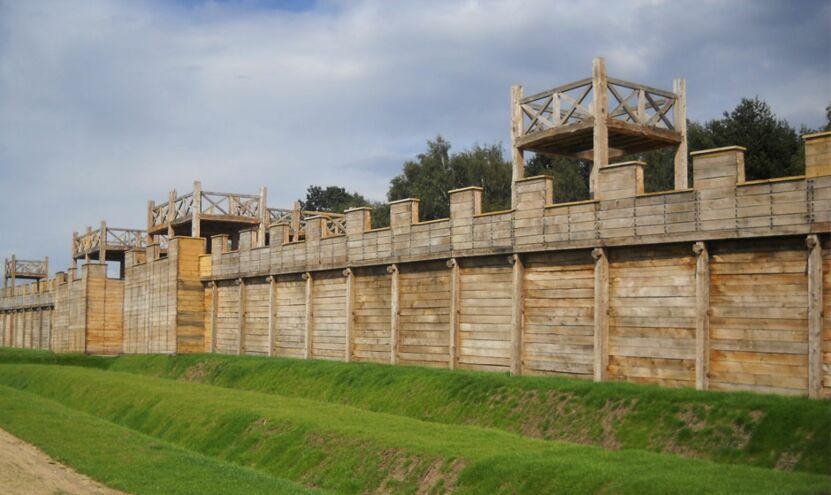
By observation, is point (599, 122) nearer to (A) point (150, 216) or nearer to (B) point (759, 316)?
(B) point (759, 316)

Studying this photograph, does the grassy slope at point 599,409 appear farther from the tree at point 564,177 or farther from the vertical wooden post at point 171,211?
the tree at point 564,177

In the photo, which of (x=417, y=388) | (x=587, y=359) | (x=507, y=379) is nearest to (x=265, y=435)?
(x=417, y=388)

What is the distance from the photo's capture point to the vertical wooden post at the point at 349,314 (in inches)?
1158

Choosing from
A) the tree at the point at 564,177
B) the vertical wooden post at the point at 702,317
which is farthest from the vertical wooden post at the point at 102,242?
the vertical wooden post at the point at 702,317

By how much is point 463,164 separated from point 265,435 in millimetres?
57479

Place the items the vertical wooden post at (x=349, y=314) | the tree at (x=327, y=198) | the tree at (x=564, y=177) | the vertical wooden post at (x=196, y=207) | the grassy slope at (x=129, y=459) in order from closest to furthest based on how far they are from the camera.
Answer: the grassy slope at (x=129, y=459) → the vertical wooden post at (x=349, y=314) → the vertical wooden post at (x=196, y=207) → the tree at (x=564, y=177) → the tree at (x=327, y=198)

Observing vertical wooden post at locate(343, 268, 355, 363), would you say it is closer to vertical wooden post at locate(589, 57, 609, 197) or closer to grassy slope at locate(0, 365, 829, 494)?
grassy slope at locate(0, 365, 829, 494)

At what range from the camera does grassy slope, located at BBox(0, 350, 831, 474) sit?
50.3 ft

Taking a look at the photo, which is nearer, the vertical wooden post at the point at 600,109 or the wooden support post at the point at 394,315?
the vertical wooden post at the point at 600,109

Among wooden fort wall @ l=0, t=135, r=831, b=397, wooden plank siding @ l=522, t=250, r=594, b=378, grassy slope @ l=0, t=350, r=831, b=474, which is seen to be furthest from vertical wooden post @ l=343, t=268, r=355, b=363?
wooden plank siding @ l=522, t=250, r=594, b=378

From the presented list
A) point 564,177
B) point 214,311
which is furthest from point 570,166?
point 214,311

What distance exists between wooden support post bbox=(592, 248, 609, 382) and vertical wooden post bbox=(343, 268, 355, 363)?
35.6 ft

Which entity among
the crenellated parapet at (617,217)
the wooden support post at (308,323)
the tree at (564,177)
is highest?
the tree at (564,177)

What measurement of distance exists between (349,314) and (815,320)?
1610 cm
